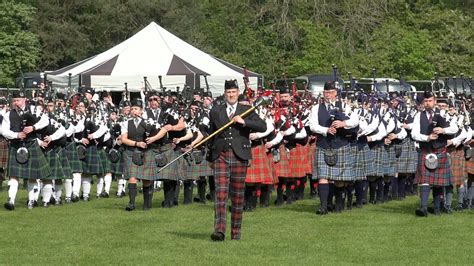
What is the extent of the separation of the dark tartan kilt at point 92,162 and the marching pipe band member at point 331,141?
4.21m

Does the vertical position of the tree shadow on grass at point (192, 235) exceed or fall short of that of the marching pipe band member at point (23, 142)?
it falls short

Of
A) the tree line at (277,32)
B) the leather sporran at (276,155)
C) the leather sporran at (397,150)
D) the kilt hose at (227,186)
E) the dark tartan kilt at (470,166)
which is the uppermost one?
the tree line at (277,32)

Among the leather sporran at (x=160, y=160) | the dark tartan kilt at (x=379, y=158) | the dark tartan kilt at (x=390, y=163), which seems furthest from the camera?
the dark tartan kilt at (x=390, y=163)

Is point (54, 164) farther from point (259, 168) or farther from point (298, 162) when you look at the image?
point (298, 162)

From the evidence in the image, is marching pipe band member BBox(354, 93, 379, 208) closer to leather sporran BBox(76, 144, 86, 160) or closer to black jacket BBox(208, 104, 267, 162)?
black jacket BBox(208, 104, 267, 162)

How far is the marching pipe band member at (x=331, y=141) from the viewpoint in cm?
1449

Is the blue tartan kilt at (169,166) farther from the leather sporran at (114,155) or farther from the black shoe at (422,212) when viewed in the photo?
the black shoe at (422,212)

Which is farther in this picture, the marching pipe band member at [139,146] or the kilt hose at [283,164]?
the kilt hose at [283,164]

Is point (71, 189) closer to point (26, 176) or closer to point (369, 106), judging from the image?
point (26, 176)

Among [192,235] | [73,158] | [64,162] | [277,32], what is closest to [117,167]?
[73,158]

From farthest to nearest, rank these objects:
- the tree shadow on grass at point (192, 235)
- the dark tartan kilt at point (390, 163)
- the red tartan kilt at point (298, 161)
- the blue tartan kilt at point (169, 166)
→ the dark tartan kilt at point (390, 163), the red tartan kilt at point (298, 161), the blue tartan kilt at point (169, 166), the tree shadow on grass at point (192, 235)

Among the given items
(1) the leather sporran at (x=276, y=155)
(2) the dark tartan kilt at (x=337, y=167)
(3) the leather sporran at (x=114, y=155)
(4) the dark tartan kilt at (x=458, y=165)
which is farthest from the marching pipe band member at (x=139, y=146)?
(4) the dark tartan kilt at (x=458, y=165)

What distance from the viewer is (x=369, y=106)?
16.6m

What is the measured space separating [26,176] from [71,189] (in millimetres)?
1863
